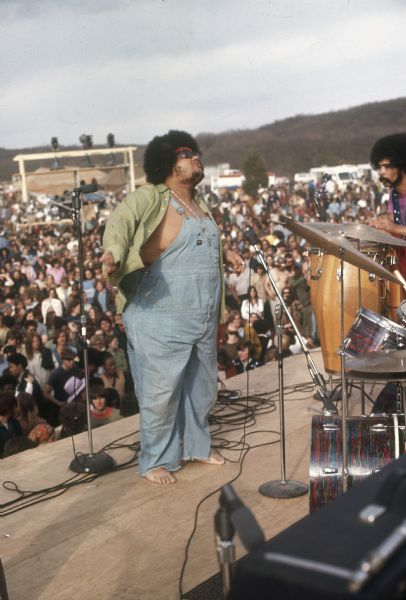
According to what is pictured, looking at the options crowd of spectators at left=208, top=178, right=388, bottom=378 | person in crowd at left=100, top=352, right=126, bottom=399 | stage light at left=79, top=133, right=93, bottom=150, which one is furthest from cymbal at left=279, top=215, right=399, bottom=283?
stage light at left=79, top=133, right=93, bottom=150

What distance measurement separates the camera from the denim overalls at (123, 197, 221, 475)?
4.39 meters

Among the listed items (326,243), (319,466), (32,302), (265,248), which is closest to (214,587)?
(319,466)

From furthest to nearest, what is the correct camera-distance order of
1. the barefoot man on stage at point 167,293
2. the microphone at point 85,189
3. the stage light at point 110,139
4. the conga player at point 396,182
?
the stage light at point 110,139 < the conga player at point 396,182 < the microphone at point 85,189 < the barefoot man on stage at point 167,293

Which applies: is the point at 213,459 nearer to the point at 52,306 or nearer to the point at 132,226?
the point at 132,226

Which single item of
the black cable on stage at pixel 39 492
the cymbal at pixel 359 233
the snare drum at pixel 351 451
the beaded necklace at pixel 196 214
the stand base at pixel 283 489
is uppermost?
the beaded necklace at pixel 196 214

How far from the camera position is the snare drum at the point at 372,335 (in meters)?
3.61

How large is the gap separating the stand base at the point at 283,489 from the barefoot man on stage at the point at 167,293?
1.74 feet

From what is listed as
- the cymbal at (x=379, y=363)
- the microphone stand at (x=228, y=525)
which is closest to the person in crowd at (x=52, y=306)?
the cymbal at (x=379, y=363)

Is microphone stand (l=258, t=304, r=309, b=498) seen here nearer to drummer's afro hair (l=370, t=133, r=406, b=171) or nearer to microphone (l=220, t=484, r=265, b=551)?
drummer's afro hair (l=370, t=133, r=406, b=171)

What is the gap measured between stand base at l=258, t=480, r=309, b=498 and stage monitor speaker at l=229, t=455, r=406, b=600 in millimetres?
2357

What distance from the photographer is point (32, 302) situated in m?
12.3

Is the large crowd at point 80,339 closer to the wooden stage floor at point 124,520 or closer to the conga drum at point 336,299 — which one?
the conga drum at point 336,299

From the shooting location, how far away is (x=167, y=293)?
440 cm

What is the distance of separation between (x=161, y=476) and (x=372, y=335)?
4.71 ft
